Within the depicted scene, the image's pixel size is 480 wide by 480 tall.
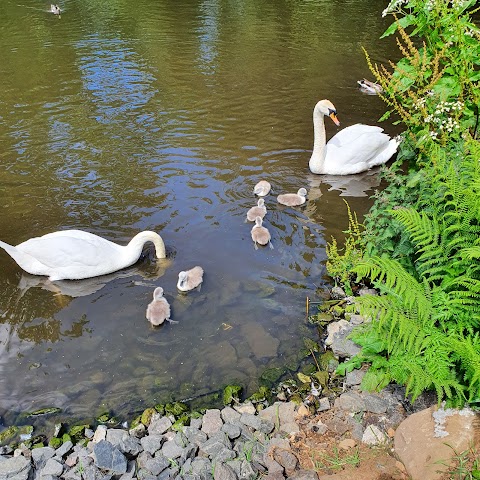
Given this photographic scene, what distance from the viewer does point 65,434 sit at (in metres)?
4.69

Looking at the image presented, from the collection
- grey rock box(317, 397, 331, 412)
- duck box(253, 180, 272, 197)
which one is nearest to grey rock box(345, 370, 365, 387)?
grey rock box(317, 397, 331, 412)

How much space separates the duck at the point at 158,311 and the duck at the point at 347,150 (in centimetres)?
432

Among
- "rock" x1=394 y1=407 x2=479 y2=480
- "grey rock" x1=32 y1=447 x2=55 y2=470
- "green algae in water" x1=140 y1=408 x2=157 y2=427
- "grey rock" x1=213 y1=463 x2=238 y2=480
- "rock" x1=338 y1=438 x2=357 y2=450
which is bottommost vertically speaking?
"green algae in water" x1=140 y1=408 x2=157 y2=427

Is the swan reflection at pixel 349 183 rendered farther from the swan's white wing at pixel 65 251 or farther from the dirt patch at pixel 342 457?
the dirt patch at pixel 342 457

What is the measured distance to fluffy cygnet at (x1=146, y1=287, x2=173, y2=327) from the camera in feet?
19.1

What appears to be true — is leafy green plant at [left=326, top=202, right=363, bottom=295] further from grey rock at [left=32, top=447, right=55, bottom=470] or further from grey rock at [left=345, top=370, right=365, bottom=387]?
grey rock at [left=32, top=447, right=55, bottom=470]

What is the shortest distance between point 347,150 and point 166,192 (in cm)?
330

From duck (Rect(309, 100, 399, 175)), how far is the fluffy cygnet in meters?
4.32

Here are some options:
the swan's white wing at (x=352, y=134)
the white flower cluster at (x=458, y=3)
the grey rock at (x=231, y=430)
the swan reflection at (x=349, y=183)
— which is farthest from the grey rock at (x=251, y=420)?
the swan's white wing at (x=352, y=134)

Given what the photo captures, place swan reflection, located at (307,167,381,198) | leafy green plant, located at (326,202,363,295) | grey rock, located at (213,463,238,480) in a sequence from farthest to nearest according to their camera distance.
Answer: swan reflection, located at (307,167,381,198) < leafy green plant, located at (326,202,363,295) < grey rock, located at (213,463,238,480)

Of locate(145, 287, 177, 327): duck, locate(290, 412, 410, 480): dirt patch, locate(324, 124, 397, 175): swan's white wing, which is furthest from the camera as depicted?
locate(324, 124, 397, 175): swan's white wing

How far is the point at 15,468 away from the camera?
4250 millimetres

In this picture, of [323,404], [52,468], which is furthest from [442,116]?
[52,468]

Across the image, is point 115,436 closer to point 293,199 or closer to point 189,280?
point 189,280
